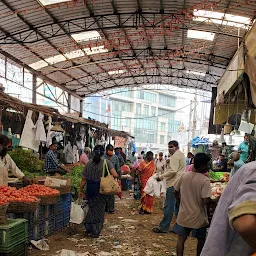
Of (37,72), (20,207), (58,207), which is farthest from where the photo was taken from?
(37,72)

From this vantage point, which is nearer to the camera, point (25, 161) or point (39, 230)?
point (39, 230)

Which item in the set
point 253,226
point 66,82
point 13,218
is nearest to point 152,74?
point 66,82

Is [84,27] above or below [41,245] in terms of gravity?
above

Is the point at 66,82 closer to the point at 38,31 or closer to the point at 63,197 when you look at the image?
the point at 38,31

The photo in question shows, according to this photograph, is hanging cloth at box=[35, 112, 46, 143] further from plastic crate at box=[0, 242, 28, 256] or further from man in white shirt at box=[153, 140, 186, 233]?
plastic crate at box=[0, 242, 28, 256]

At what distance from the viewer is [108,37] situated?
46.9 ft

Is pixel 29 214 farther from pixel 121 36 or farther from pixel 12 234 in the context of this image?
pixel 121 36

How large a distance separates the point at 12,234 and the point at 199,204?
2.62 m

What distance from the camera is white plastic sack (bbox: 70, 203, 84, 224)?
22.3 feet


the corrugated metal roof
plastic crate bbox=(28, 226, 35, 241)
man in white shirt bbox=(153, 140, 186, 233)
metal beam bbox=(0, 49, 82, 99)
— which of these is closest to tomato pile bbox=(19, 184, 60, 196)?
plastic crate bbox=(28, 226, 35, 241)

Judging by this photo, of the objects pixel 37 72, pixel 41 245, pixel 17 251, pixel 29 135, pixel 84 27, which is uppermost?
pixel 84 27

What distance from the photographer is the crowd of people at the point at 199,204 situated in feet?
4.15

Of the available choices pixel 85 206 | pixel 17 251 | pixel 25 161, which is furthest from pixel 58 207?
pixel 25 161

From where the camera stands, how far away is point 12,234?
4.37 meters
